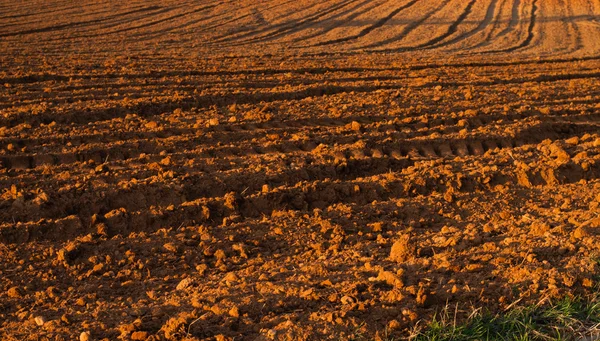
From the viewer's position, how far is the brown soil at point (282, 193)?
3.66 m

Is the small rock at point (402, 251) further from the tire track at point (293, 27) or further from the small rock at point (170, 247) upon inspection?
the tire track at point (293, 27)

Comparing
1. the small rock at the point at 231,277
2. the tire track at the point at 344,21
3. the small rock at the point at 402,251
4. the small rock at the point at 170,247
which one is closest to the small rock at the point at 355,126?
the small rock at the point at 402,251

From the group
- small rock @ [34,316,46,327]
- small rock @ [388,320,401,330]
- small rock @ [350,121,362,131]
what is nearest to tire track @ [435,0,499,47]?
small rock @ [350,121,362,131]

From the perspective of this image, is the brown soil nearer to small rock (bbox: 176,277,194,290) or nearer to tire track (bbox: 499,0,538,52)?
small rock (bbox: 176,277,194,290)

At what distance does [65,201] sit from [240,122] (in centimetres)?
254

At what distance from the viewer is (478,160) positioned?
20.5ft

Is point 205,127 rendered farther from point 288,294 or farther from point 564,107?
point 564,107

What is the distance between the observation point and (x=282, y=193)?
5.32m

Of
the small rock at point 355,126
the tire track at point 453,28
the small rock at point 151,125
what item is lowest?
the tire track at point 453,28

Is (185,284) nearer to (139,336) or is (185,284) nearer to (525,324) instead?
(139,336)

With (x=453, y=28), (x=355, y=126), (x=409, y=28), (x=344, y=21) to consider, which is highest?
(x=355, y=126)

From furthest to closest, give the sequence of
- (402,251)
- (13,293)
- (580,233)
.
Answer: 1. (580,233)
2. (402,251)
3. (13,293)

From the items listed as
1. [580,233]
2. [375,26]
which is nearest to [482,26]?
[375,26]

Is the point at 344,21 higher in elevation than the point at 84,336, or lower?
lower
